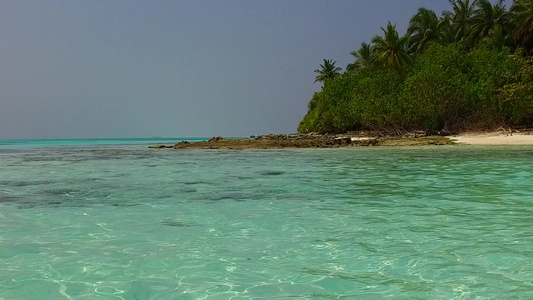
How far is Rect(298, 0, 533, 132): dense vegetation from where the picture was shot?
114 feet

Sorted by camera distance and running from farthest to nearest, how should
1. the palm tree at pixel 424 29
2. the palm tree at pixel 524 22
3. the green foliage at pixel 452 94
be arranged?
the palm tree at pixel 424 29, the palm tree at pixel 524 22, the green foliage at pixel 452 94

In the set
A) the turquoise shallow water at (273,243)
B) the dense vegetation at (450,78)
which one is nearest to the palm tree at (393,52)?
the dense vegetation at (450,78)

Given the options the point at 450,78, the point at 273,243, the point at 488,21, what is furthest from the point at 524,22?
the point at 273,243

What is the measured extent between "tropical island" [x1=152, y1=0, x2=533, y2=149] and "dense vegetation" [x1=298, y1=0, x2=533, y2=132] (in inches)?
3.0

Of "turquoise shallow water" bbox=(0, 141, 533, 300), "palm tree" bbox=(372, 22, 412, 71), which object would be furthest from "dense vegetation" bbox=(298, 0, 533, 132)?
"turquoise shallow water" bbox=(0, 141, 533, 300)

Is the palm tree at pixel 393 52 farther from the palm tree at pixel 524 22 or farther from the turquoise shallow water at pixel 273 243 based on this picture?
the turquoise shallow water at pixel 273 243

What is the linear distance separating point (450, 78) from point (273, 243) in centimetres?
3559

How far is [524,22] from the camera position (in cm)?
4056

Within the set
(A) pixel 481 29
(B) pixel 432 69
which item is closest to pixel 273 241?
(B) pixel 432 69

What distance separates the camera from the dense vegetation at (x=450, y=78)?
114ft

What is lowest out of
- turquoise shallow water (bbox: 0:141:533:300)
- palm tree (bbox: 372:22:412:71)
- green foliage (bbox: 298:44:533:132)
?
turquoise shallow water (bbox: 0:141:533:300)

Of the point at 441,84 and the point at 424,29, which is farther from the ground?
the point at 424,29

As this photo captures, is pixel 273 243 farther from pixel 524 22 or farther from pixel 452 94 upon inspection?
pixel 524 22

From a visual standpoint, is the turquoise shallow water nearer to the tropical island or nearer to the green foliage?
the tropical island
